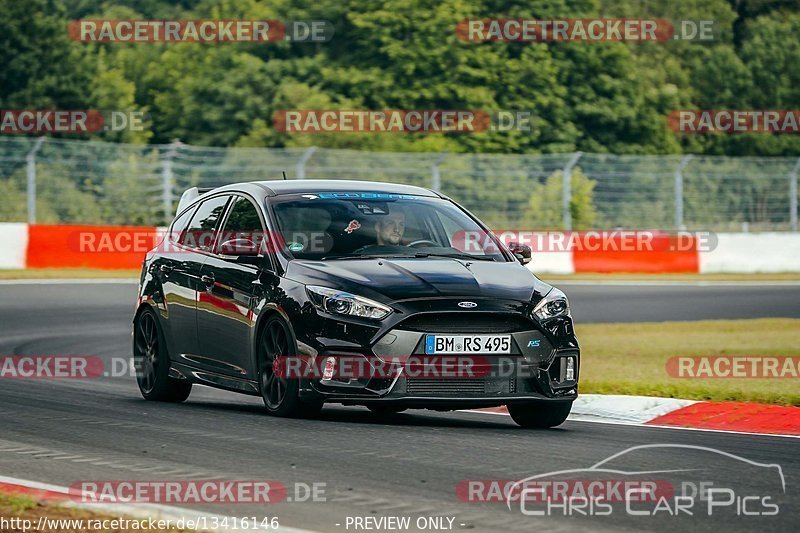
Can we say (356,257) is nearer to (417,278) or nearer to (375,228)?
(375,228)

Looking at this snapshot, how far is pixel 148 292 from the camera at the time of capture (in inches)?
484

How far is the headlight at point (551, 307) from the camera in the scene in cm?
993

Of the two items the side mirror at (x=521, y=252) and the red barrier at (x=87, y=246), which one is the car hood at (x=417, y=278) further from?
the red barrier at (x=87, y=246)

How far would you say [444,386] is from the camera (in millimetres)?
9633

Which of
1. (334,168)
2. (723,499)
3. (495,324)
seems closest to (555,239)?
(334,168)

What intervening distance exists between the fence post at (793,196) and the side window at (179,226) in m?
24.9

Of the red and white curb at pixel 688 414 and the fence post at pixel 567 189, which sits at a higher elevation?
the fence post at pixel 567 189

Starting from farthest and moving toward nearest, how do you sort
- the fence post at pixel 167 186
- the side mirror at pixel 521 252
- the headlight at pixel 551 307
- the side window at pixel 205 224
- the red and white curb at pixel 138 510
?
the fence post at pixel 167 186
the side window at pixel 205 224
the side mirror at pixel 521 252
the headlight at pixel 551 307
the red and white curb at pixel 138 510

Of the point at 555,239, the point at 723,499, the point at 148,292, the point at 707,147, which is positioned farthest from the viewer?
the point at 707,147

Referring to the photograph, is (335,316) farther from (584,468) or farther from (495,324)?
(584,468)

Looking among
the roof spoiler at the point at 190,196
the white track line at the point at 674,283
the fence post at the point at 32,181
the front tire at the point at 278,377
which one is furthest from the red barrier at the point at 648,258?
the front tire at the point at 278,377

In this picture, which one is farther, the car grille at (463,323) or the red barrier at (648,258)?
the red barrier at (648,258)

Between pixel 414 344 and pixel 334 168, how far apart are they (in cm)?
2375

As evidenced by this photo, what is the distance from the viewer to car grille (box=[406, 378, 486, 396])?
31.5 feet
